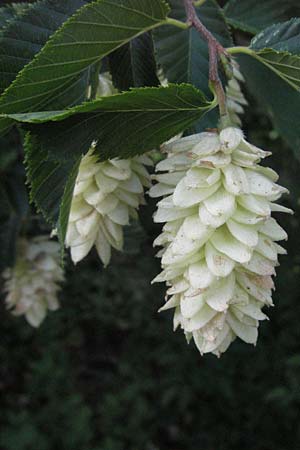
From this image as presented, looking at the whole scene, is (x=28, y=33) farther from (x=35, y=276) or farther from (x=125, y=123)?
(x=35, y=276)

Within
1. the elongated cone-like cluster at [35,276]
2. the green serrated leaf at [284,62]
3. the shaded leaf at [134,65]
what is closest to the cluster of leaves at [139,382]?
the elongated cone-like cluster at [35,276]

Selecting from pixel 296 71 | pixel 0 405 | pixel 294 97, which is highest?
pixel 296 71

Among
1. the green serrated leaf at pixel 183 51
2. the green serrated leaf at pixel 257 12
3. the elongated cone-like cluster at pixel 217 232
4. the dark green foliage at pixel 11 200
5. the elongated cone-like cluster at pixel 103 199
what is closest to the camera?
the elongated cone-like cluster at pixel 217 232

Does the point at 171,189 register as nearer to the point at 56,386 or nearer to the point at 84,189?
the point at 84,189

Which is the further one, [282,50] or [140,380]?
[140,380]

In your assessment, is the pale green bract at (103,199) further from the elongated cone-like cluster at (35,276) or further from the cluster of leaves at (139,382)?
the cluster of leaves at (139,382)

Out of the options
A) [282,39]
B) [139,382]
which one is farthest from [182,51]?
[139,382]

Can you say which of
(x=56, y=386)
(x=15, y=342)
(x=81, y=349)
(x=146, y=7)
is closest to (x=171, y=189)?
(x=146, y=7)
